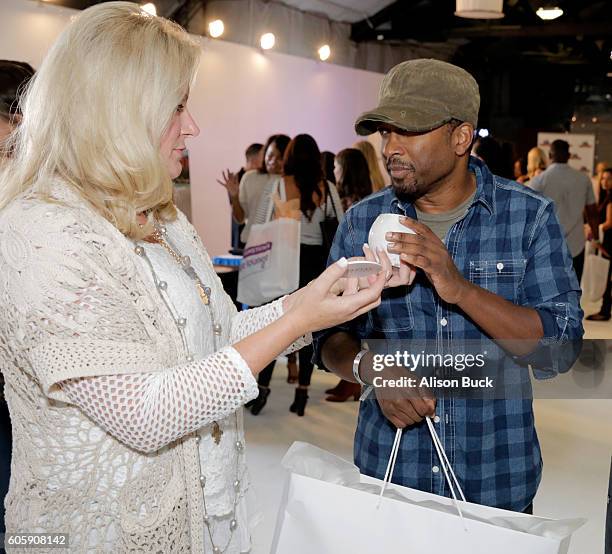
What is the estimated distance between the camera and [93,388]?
1.16 metres

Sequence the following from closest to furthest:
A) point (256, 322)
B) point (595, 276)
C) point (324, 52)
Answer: point (256, 322), point (595, 276), point (324, 52)

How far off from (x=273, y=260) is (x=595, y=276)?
203 inches

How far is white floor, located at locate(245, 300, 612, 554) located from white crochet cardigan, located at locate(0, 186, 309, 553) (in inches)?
63.2

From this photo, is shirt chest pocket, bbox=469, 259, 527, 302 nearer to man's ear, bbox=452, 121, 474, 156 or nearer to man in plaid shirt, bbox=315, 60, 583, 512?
man in plaid shirt, bbox=315, 60, 583, 512

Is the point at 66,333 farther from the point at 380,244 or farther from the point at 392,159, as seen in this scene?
the point at 392,159

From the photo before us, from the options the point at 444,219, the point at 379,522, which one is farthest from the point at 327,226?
the point at 379,522

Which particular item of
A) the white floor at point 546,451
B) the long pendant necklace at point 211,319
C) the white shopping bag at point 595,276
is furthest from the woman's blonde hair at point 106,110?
the white shopping bag at point 595,276

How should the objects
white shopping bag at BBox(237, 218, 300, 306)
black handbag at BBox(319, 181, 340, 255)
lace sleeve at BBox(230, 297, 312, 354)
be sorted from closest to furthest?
lace sleeve at BBox(230, 297, 312, 354), white shopping bag at BBox(237, 218, 300, 306), black handbag at BBox(319, 181, 340, 255)

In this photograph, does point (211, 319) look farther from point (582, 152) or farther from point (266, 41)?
point (582, 152)

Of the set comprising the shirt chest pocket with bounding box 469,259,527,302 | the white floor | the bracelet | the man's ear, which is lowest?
the white floor

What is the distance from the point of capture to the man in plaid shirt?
160 centimetres

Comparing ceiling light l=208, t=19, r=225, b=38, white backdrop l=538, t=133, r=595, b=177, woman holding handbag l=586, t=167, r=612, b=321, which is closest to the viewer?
woman holding handbag l=586, t=167, r=612, b=321

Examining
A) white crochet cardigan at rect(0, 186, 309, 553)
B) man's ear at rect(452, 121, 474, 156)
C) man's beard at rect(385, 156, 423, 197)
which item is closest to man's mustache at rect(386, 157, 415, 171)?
man's beard at rect(385, 156, 423, 197)

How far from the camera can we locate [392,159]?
1664 mm
